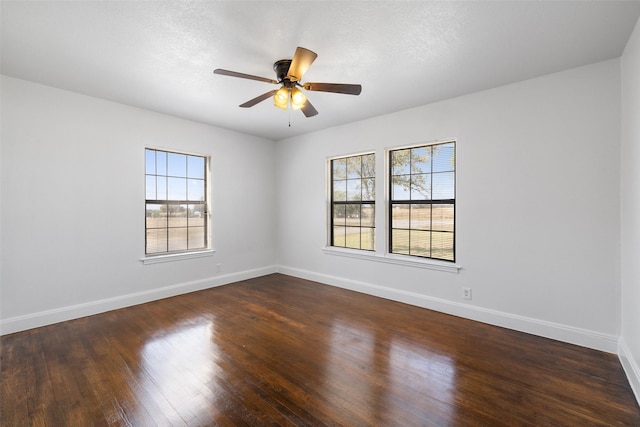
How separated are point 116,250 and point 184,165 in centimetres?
155

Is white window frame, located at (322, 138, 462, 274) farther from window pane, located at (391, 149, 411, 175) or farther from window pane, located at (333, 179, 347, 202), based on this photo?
window pane, located at (333, 179, 347, 202)

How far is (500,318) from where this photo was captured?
122 inches

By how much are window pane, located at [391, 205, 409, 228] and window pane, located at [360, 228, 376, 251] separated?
371mm

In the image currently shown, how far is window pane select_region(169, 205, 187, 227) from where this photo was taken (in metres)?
4.26

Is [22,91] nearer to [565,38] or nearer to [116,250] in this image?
[116,250]

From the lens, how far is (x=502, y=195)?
3.11 meters

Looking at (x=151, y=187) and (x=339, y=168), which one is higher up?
(x=339, y=168)

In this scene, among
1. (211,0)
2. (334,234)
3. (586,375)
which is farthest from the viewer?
(334,234)

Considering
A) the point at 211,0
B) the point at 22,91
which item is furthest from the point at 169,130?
the point at 211,0

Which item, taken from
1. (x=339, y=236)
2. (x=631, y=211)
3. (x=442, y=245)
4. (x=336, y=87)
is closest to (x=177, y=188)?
(x=339, y=236)

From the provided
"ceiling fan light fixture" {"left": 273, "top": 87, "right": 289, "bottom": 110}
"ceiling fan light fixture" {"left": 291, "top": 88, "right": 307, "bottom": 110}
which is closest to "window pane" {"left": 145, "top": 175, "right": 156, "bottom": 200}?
"ceiling fan light fixture" {"left": 273, "top": 87, "right": 289, "bottom": 110}

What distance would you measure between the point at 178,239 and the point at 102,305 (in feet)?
4.07

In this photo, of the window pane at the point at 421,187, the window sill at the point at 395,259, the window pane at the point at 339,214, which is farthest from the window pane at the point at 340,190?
the window pane at the point at 421,187

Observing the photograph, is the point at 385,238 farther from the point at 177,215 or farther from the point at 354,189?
the point at 177,215
